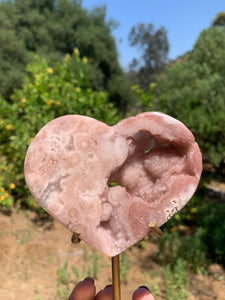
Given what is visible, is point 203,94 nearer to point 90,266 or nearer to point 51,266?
point 90,266

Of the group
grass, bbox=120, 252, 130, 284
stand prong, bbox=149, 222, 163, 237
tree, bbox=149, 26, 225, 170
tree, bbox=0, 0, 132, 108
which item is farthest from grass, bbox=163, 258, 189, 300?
tree, bbox=0, 0, 132, 108

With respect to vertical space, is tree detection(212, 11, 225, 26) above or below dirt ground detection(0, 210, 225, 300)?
above

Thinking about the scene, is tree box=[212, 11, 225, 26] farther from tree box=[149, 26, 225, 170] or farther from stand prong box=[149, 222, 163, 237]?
stand prong box=[149, 222, 163, 237]

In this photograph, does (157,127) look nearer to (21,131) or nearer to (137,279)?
(137,279)

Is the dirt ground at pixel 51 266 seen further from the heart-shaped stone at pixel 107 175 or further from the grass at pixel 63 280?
the heart-shaped stone at pixel 107 175

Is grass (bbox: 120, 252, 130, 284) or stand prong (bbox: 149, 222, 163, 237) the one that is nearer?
stand prong (bbox: 149, 222, 163, 237)

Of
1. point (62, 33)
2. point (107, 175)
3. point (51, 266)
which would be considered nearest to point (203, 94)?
point (51, 266)
